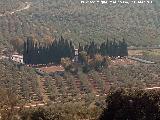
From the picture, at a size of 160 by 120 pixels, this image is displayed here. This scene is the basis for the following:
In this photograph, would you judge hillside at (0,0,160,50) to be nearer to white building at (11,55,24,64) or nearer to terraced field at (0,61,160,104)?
white building at (11,55,24,64)

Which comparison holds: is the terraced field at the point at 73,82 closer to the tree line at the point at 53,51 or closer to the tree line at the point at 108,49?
the tree line at the point at 53,51

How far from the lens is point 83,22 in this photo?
399 feet

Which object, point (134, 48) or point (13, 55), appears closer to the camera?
point (13, 55)

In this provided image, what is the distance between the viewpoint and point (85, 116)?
44312mm

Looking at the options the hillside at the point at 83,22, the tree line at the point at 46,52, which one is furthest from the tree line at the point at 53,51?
the hillside at the point at 83,22

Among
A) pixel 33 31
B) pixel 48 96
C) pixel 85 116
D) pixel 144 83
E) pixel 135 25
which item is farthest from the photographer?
pixel 135 25

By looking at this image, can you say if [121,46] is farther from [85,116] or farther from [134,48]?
[85,116]

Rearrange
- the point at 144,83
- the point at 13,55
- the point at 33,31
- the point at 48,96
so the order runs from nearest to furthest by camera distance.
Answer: the point at 48,96, the point at 144,83, the point at 13,55, the point at 33,31

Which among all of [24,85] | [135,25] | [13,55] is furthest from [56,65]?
[135,25]

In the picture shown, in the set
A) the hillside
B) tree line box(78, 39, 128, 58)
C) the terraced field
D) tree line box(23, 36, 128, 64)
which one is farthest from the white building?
tree line box(78, 39, 128, 58)

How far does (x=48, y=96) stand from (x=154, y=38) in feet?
163

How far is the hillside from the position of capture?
108m

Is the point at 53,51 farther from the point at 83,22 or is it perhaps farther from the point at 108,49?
the point at 83,22

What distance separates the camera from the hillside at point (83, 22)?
4254 inches
